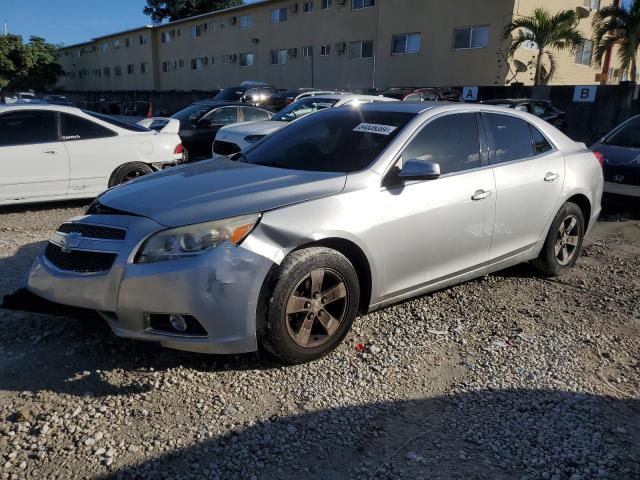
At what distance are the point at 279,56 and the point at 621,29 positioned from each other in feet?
65.5

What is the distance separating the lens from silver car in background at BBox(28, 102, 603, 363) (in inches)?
117

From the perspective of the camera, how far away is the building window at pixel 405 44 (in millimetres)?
25875

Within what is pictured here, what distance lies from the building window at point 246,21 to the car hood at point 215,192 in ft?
119

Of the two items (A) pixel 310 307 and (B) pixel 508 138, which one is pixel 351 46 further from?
(A) pixel 310 307

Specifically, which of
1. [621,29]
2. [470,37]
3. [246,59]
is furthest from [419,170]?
[246,59]

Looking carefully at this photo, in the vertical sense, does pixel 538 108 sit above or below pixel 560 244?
above

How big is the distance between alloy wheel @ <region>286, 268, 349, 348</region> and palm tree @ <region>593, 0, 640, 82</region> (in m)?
22.9

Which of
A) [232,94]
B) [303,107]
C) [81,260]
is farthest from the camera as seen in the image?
[232,94]

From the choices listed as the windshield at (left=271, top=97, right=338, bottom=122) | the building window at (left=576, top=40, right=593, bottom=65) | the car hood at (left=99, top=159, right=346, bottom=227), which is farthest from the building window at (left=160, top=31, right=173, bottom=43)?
the car hood at (left=99, top=159, right=346, bottom=227)

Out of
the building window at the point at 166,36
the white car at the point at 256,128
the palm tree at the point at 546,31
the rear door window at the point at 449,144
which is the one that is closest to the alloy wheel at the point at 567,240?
the rear door window at the point at 449,144

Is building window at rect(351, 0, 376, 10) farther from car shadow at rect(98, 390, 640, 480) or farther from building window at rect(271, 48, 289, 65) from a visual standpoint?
car shadow at rect(98, 390, 640, 480)

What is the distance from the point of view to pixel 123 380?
310 centimetres

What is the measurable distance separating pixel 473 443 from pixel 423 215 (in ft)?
5.19

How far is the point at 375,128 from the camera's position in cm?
400
